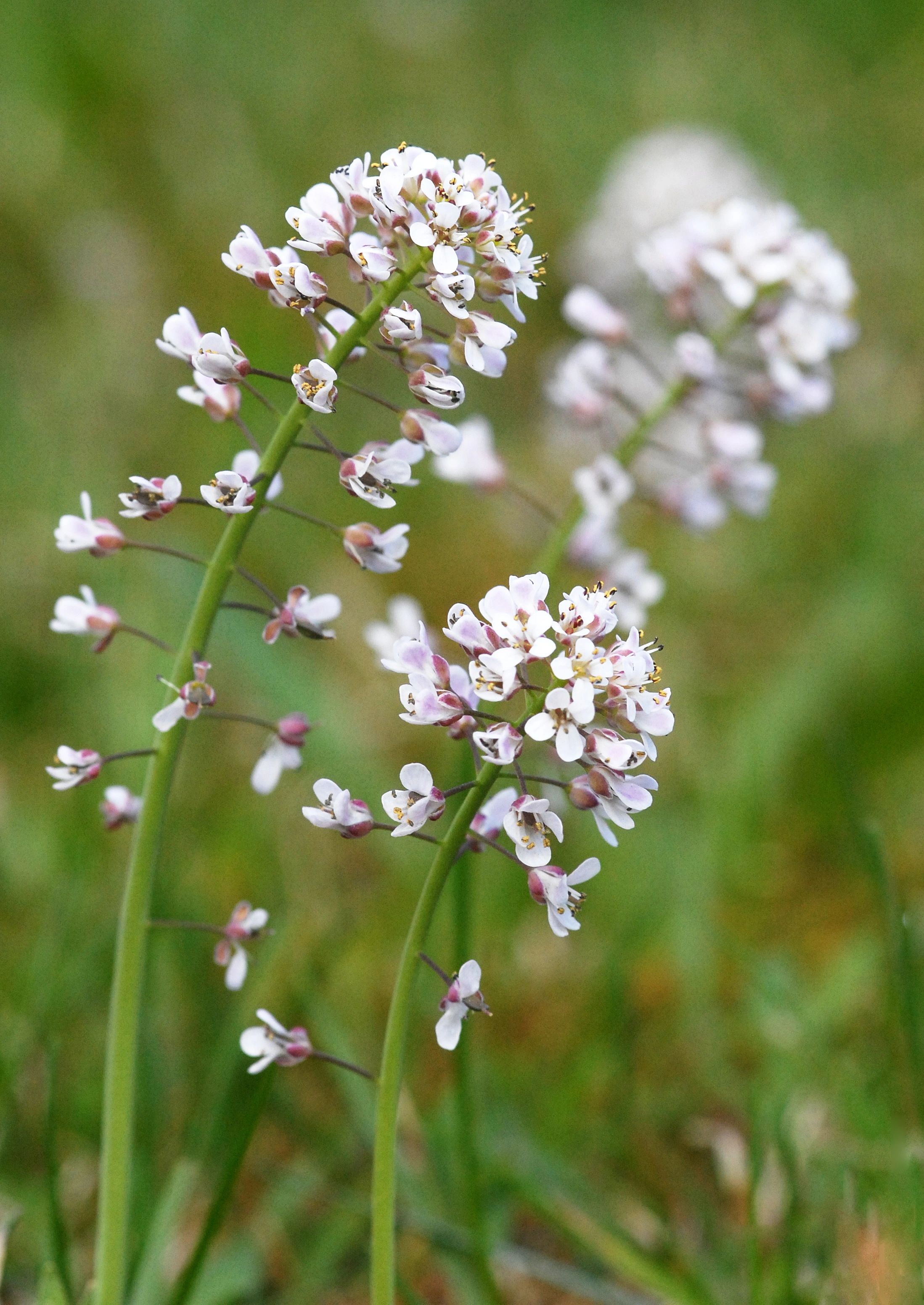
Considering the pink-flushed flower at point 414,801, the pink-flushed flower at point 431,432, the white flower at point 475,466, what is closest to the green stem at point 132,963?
the pink-flushed flower at point 431,432

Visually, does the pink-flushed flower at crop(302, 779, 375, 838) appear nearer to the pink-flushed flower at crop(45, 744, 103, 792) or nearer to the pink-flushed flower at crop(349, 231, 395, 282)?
the pink-flushed flower at crop(45, 744, 103, 792)

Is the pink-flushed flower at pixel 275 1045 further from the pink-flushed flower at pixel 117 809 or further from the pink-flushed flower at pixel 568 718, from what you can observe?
the pink-flushed flower at pixel 568 718

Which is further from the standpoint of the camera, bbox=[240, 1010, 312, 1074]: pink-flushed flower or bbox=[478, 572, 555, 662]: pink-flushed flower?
bbox=[240, 1010, 312, 1074]: pink-flushed flower

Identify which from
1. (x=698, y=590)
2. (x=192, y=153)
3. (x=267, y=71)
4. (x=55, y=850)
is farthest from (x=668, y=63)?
(x=55, y=850)

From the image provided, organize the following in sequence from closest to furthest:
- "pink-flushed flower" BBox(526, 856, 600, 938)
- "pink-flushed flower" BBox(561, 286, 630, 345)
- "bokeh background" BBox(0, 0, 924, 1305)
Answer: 1. "pink-flushed flower" BBox(526, 856, 600, 938)
2. "bokeh background" BBox(0, 0, 924, 1305)
3. "pink-flushed flower" BBox(561, 286, 630, 345)

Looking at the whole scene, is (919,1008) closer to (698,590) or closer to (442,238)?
(442,238)

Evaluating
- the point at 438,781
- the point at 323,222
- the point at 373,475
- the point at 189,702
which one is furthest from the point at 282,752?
the point at 438,781

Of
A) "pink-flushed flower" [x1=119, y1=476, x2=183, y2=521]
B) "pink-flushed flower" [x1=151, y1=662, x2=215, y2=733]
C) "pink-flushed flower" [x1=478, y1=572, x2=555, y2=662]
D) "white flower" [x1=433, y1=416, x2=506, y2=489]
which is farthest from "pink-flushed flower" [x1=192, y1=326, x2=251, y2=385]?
"white flower" [x1=433, y1=416, x2=506, y2=489]
